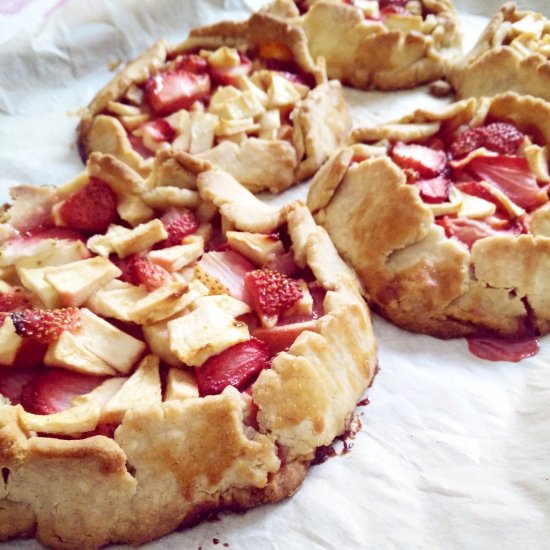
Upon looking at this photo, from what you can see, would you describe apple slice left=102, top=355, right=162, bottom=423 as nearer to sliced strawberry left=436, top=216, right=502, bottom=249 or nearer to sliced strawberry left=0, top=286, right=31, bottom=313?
sliced strawberry left=0, top=286, right=31, bottom=313

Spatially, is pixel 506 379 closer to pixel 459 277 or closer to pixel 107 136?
pixel 459 277

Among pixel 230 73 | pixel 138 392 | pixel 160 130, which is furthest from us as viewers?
pixel 230 73

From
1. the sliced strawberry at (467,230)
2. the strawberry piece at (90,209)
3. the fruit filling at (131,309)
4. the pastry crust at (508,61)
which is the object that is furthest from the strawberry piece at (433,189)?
the strawberry piece at (90,209)

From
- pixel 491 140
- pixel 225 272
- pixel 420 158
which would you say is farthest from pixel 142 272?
pixel 491 140

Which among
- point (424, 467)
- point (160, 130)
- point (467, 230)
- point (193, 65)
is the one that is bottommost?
point (424, 467)

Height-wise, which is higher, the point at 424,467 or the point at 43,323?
the point at 43,323

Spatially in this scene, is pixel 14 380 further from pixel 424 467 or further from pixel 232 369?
pixel 424 467

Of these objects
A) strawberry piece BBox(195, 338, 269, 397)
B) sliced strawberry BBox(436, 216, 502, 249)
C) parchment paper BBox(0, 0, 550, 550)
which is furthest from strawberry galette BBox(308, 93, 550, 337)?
strawberry piece BBox(195, 338, 269, 397)
